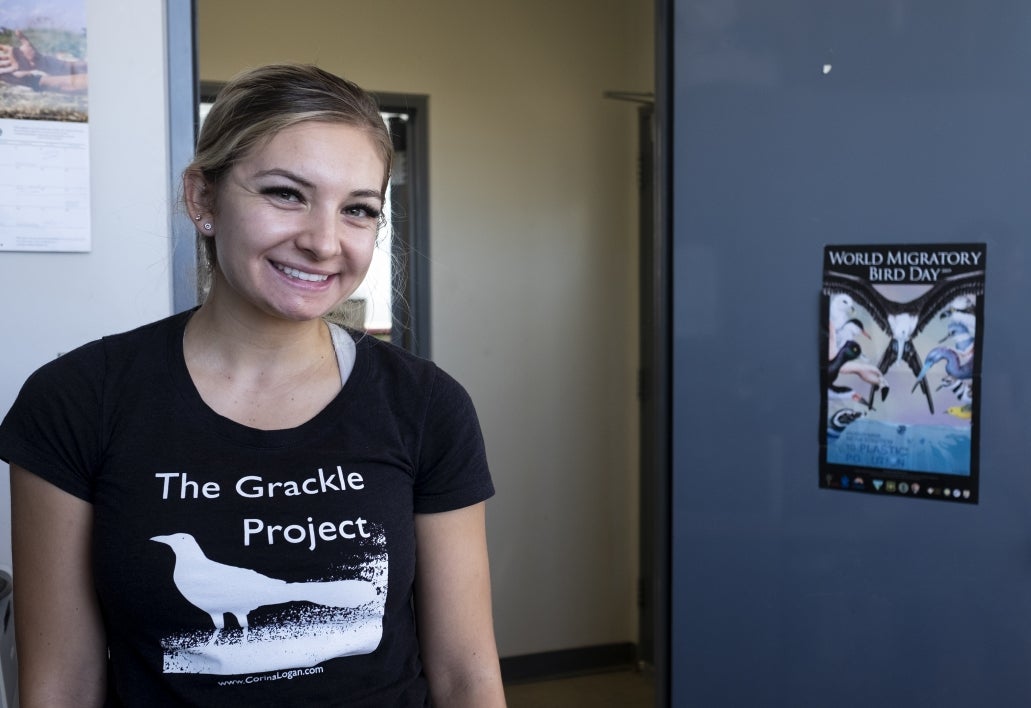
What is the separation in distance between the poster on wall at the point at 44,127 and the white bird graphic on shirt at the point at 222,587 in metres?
0.97

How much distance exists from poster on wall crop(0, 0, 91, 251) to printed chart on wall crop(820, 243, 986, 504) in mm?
1493

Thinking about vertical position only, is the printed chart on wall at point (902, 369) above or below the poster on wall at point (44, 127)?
below

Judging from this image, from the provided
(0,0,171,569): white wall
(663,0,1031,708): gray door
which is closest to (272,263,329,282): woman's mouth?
(0,0,171,569): white wall

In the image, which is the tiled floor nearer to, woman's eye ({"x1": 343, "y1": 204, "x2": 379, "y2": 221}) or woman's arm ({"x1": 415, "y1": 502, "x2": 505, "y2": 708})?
woman's arm ({"x1": 415, "y1": 502, "x2": 505, "y2": 708})

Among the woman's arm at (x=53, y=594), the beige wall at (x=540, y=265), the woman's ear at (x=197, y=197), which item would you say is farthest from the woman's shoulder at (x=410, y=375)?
the beige wall at (x=540, y=265)

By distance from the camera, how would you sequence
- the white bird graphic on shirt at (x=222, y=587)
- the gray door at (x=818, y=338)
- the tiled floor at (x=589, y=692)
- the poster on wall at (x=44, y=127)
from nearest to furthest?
the white bird graphic on shirt at (x=222, y=587)
the poster on wall at (x=44, y=127)
the gray door at (x=818, y=338)
the tiled floor at (x=589, y=692)

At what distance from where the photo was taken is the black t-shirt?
1.10 m

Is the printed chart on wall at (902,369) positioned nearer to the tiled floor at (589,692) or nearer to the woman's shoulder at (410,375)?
the woman's shoulder at (410,375)

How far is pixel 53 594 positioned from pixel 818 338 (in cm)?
166

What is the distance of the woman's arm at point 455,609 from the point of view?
1238mm

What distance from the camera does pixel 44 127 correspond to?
1.85 meters

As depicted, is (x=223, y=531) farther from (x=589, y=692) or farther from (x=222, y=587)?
(x=589, y=692)

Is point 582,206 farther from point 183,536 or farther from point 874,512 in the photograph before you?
point 183,536

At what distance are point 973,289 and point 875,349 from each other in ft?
0.75
